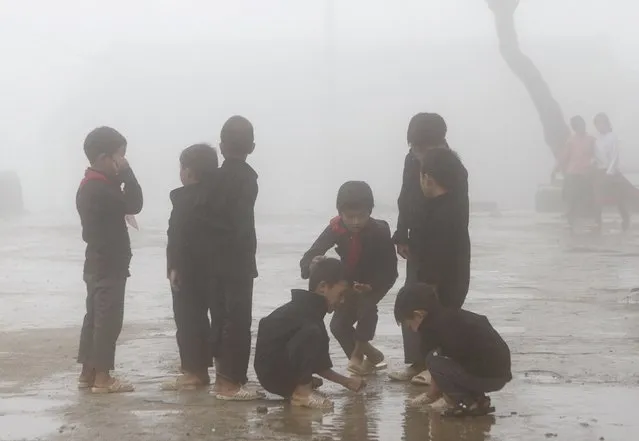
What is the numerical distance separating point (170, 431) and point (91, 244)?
1548 mm

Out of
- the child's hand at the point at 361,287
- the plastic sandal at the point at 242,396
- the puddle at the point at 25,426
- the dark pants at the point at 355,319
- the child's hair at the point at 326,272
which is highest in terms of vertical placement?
the child's hair at the point at 326,272

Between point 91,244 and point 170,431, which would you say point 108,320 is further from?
point 170,431

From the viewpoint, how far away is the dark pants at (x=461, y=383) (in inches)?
228

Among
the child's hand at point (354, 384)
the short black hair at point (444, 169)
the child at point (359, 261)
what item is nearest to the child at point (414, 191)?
the child at point (359, 261)

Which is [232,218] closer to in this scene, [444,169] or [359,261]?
[359,261]

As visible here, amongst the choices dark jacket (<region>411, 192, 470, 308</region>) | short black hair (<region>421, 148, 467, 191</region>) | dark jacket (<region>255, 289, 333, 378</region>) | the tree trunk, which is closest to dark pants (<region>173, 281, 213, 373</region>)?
dark jacket (<region>255, 289, 333, 378</region>)

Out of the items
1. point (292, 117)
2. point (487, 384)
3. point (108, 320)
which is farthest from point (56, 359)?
point (292, 117)

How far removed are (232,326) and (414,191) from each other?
3.99 feet

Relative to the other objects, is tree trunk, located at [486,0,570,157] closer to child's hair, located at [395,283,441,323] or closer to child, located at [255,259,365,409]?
child, located at [255,259,365,409]

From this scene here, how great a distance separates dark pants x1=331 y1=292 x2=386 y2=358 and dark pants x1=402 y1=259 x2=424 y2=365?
208 mm

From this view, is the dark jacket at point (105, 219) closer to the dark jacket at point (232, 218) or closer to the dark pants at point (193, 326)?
the dark pants at point (193, 326)

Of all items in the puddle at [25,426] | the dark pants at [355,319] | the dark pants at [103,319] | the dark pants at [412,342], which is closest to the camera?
the puddle at [25,426]

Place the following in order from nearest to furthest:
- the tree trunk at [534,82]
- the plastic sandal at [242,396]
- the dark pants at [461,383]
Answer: the dark pants at [461,383] < the plastic sandal at [242,396] < the tree trunk at [534,82]

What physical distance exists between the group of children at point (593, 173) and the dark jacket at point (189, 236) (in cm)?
1276
